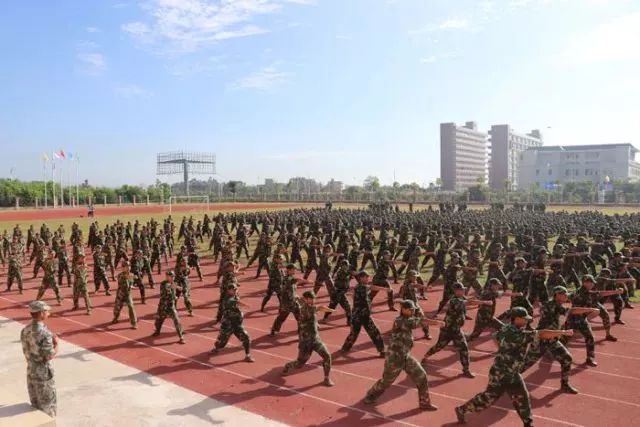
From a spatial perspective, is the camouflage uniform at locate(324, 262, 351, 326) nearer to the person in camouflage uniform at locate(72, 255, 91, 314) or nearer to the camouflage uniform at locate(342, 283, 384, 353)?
the camouflage uniform at locate(342, 283, 384, 353)

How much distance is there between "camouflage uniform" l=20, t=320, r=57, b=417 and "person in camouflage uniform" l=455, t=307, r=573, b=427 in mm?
5501

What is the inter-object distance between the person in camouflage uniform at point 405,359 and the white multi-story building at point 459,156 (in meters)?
144

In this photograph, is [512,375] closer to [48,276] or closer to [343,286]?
[343,286]

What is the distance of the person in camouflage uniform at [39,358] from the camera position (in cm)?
663

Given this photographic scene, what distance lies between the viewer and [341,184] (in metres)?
196

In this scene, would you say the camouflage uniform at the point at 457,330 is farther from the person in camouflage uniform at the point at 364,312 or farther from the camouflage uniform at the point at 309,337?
the camouflage uniform at the point at 309,337

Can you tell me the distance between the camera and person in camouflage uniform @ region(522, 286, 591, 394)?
8.00 metres

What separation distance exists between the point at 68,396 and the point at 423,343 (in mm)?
6762

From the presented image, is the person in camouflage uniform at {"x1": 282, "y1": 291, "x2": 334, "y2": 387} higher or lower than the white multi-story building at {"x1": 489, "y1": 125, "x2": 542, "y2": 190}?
lower

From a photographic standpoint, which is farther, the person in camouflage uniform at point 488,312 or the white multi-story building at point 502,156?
the white multi-story building at point 502,156

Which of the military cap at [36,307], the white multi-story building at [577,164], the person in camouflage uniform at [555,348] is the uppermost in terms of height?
the white multi-story building at [577,164]

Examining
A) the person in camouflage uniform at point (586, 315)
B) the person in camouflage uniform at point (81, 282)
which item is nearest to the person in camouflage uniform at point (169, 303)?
the person in camouflage uniform at point (81, 282)

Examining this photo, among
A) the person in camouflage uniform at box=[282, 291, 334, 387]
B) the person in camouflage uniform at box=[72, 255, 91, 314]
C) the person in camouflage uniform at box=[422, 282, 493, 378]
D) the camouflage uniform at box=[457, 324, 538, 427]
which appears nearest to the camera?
the camouflage uniform at box=[457, 324, 538, 427]

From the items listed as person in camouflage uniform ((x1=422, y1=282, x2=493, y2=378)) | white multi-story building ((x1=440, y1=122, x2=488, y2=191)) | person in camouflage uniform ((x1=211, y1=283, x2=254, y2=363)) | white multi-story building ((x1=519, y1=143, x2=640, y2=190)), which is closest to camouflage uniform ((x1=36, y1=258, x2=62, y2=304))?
person in camouflage uniform ((x1=211, y1=283, x2=254, y2=363))
